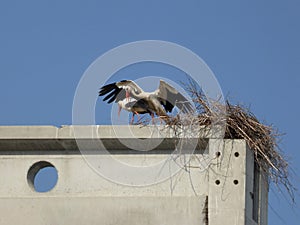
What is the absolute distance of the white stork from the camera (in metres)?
15.0

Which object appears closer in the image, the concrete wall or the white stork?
the concrete wall

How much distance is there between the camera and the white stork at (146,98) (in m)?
15.0

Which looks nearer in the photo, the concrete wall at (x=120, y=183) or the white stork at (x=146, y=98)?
the concrete wall at (x=120, y=183)

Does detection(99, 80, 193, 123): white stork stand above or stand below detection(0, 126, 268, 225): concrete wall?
above

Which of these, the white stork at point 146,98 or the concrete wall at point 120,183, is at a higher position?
the white stork at point 146,98

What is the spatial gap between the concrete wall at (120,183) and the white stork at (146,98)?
2.37 feet

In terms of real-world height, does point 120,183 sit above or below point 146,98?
below

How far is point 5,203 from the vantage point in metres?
14.4

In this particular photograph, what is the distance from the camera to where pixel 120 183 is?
564 inches

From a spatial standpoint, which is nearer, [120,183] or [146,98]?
[120,183]

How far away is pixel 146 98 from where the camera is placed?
15.3 metres

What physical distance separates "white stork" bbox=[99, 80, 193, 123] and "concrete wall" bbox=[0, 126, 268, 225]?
2.37ft

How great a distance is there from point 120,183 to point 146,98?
53.4 inches

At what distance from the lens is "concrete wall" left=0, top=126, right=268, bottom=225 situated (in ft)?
46.2
